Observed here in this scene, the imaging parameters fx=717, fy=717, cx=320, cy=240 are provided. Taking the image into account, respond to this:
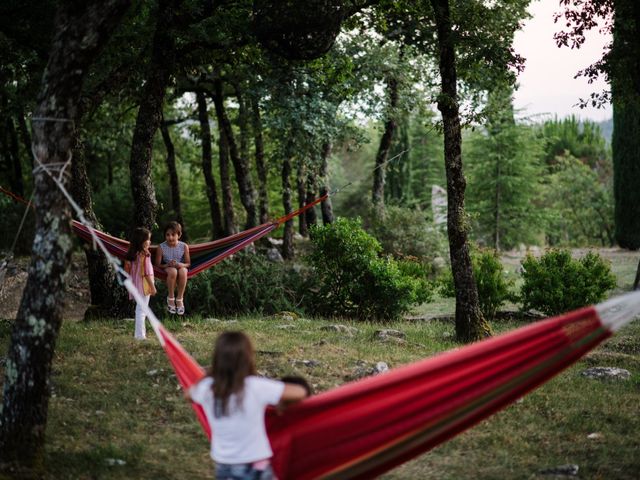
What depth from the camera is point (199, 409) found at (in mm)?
3539

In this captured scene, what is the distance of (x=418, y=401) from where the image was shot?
3197 mm

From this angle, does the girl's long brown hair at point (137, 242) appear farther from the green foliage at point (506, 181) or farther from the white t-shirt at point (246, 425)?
the green foliage at point (506, 181)

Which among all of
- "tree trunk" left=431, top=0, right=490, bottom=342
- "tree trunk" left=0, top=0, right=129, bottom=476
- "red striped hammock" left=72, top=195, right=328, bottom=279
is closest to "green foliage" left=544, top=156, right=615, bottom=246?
"tree trunk" left=431, top=0, right=490, bottom=342

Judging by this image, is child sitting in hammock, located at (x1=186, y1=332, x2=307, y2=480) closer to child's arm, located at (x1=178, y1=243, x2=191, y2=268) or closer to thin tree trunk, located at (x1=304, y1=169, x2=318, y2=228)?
child's arm, located at (x1=178, y1=243, x2=191, y2=268)

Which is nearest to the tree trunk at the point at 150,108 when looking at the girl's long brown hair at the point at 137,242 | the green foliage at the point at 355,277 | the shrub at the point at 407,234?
the girl's long brown hair at the point at 137,242

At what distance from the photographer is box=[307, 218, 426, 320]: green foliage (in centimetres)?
1025

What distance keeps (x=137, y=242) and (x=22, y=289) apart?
27.1ft

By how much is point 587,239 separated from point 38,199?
31074 mm

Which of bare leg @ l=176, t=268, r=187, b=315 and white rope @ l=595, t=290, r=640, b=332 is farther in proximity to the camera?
bare leg @ l=176, t=268, r=187, b=315

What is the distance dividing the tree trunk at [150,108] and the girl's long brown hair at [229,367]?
18.7 ft

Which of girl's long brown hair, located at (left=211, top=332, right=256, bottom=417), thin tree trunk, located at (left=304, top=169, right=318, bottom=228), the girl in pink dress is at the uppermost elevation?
thin tree trunk, located at (left=304, top=169, right=318, bottom=228)

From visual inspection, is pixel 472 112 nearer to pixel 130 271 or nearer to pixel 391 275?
pixel 391 275

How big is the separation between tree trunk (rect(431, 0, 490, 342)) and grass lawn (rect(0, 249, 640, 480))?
41 cm

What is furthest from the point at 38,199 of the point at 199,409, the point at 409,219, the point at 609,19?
the point at 409,219
